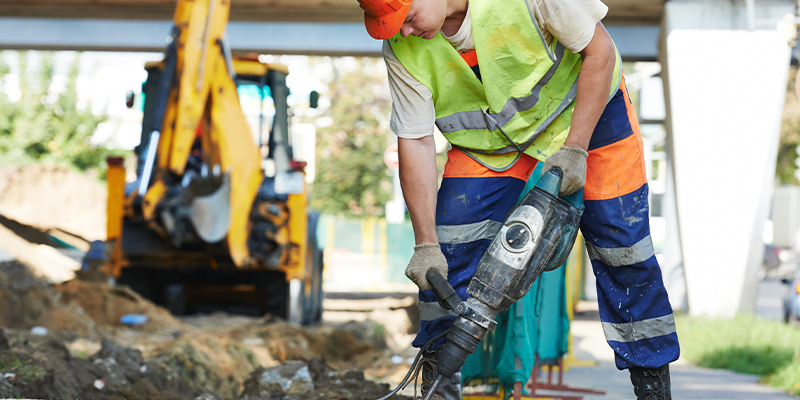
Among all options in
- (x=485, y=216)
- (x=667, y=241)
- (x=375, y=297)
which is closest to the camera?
(x=485, y=216)

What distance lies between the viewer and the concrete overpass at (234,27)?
10.8 meters

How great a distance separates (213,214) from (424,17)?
14.7 feet

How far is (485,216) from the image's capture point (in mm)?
2750

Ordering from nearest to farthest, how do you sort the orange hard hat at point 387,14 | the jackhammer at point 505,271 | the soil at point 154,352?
the jackhammer at point 505,271
the orange hard hat at point 387,14
the soil at point 154,352

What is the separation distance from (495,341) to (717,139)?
6.66m

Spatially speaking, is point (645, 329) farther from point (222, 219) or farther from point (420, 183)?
point (222, 219)

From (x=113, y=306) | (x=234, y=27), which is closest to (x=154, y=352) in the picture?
(x=113, y=306)

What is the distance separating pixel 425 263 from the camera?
256 centimetres

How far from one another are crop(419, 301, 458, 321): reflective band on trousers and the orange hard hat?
95cm

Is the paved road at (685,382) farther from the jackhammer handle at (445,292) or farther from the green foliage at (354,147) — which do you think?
the green foliage at (354,147)

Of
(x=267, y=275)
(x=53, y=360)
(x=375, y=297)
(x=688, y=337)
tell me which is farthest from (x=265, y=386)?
(x=375, y=297)

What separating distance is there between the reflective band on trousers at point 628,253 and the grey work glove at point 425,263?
58cm

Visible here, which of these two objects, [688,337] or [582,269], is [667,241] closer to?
[582,269]

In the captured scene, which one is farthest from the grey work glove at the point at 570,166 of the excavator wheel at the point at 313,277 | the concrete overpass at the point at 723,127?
the concrete overpass at the point at 723,127
